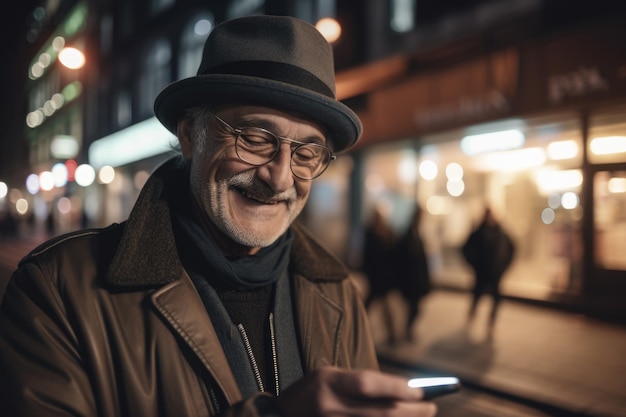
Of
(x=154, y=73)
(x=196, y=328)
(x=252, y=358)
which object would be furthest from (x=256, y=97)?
(x=154, y=73)

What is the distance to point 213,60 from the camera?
1.49 metres

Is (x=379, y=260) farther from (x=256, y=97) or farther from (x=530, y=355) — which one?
(x=256, y=97)

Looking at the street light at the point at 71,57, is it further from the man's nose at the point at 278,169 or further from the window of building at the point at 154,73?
the man's nose at the point at 278,169

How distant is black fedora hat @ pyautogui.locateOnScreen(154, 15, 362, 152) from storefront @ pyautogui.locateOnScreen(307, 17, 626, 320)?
8012mm

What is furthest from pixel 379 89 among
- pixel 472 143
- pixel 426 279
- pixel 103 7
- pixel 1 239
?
pixel 1 239

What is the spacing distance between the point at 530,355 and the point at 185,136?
666 centimetres

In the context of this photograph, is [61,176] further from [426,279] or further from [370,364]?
[370,364]

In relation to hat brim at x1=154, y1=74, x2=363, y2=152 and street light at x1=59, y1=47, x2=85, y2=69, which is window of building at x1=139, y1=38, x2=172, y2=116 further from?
hat brim at x1=154, y1=74, x2=363, y2=152

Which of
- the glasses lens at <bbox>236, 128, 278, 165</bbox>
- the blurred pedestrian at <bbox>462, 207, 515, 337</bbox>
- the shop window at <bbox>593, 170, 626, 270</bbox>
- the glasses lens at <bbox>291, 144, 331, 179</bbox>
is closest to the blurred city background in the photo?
the shop window at <bbox>593, 170, 626, 270</bbox>

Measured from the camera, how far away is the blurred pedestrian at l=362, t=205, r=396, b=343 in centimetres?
753

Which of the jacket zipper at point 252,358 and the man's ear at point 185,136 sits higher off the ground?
the man's ear at point 185,136

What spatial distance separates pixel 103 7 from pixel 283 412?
3282cm

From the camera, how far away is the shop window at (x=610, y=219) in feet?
27.4

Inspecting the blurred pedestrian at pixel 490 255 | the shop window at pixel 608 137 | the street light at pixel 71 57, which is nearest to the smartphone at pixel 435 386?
the blurred pedestrian at pixel 490 255
